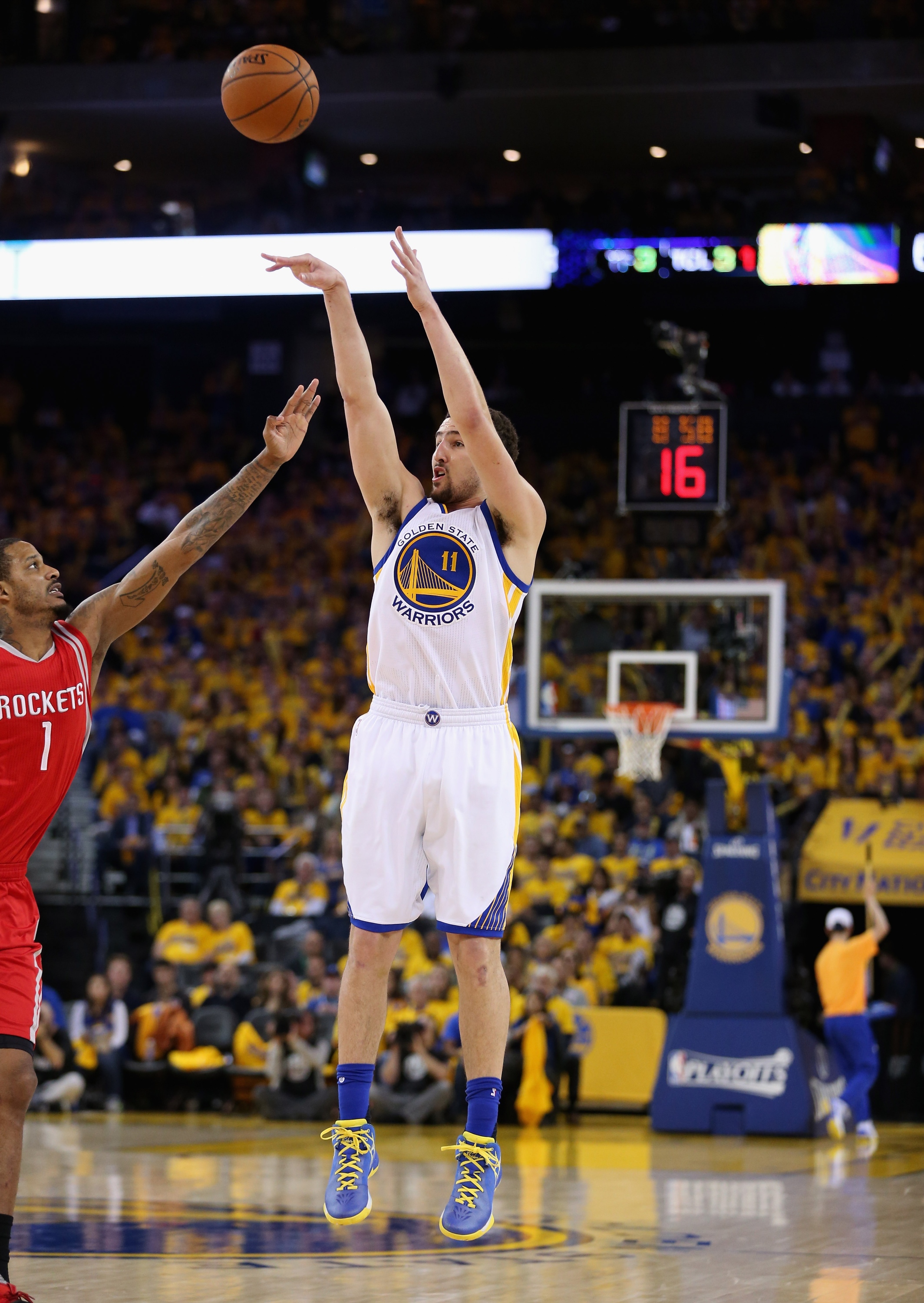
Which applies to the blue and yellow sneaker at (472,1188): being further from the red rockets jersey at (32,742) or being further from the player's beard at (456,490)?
the player's beard at (456,490)

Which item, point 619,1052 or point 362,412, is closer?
point 362,412

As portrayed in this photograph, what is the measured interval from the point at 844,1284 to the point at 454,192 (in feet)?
67.2

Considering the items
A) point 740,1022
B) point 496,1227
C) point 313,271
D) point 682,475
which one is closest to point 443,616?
point 313,271

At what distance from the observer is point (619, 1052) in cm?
1527

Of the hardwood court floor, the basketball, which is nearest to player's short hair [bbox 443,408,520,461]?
the basketball

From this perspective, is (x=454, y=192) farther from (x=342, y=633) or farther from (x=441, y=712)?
(x=441, y=712)

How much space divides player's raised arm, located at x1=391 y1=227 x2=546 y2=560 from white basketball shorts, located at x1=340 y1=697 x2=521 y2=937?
78 centimetres

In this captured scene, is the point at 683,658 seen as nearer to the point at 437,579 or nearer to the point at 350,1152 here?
the point at 437,579

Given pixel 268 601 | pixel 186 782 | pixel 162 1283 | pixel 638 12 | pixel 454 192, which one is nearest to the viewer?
pixel 162 1283

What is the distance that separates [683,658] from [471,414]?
28.3ft

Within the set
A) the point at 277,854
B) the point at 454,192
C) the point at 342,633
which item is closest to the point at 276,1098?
the point at 277,854

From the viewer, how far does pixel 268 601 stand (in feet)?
75.3

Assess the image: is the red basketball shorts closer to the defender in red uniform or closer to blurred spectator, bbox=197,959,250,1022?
the defender in red uniform

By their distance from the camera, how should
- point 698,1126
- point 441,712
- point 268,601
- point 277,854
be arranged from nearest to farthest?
point 441,712
point 698,1126
point 277,854
point 268,601
